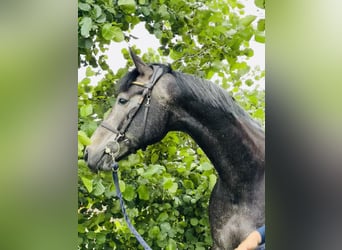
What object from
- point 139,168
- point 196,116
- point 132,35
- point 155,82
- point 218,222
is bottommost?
point 218,222

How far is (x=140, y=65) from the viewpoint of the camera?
1.65 metres

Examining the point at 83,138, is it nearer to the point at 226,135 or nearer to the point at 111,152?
the point at 111,152

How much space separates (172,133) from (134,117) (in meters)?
0.14

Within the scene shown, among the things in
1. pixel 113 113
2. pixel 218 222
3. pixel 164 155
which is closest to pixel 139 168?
pixel 164 155

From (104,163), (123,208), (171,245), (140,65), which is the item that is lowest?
(171,245)

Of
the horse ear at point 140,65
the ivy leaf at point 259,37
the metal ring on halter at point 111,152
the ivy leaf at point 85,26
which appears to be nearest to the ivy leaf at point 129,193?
the metal ring on halter at point 111,152

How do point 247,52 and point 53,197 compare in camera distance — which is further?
point 247,52

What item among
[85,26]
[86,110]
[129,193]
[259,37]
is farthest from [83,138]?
[259,37]

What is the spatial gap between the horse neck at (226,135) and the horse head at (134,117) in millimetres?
65

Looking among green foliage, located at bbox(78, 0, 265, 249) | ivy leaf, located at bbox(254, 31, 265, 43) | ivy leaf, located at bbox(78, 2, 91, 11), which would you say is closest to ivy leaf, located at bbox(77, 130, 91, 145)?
green foliage, located at bbox(78, 0, 265, 249)

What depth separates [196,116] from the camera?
1697 millimetres

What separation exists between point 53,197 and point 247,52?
77 centimetres

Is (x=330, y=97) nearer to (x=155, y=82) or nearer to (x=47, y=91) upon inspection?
(x=155, y=82)

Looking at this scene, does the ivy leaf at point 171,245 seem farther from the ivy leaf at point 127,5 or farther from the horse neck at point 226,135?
the ivy leaf at point 127,5
